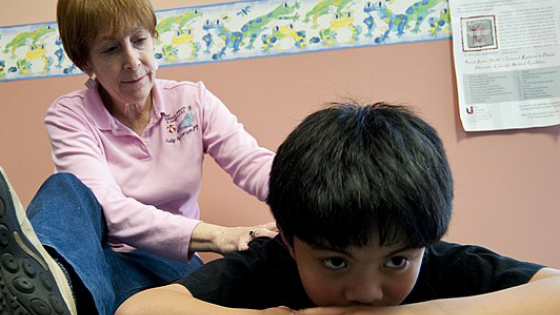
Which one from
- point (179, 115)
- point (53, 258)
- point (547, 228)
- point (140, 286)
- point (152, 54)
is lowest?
point (547, 228)

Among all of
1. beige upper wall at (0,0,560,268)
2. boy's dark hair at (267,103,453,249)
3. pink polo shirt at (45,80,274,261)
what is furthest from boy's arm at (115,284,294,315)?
beige upper wall at (0,0,560,268)

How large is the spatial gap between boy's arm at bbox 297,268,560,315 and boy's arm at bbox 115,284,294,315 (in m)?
0.07

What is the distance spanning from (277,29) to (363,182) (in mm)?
900

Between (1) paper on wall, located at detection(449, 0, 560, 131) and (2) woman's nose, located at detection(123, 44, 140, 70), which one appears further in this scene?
(1) paper on wall, located at detection(449, 0, 560, 131)

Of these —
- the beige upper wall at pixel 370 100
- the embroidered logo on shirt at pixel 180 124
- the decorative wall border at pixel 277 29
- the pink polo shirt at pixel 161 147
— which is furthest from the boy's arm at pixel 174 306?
the decorative wall border at pixel 277 29

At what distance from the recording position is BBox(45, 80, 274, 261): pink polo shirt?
1.06m

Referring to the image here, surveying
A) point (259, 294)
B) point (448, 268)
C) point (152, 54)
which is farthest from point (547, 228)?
point (152, 54)

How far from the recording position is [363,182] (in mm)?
593

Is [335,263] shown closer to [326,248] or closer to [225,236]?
[326,248]

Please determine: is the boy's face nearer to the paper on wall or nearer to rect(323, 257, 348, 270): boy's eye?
rect(323, 257, 348, 270): boy's eye

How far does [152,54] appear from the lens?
1076 millimetres

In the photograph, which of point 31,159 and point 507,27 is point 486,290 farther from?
point 31,159

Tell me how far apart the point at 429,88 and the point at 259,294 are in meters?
0.82

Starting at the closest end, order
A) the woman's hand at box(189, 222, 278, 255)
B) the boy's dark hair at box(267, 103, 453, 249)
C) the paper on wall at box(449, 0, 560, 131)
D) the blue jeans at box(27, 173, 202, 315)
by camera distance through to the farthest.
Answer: the boy's dark hair at box(267, 103, 453, 249)
the blue jeans at box(27, 173, 202, 315)
the woman's hand at box(189, 222, 278, 255)
the paper on wall at box(449, 0, 560, 131)
